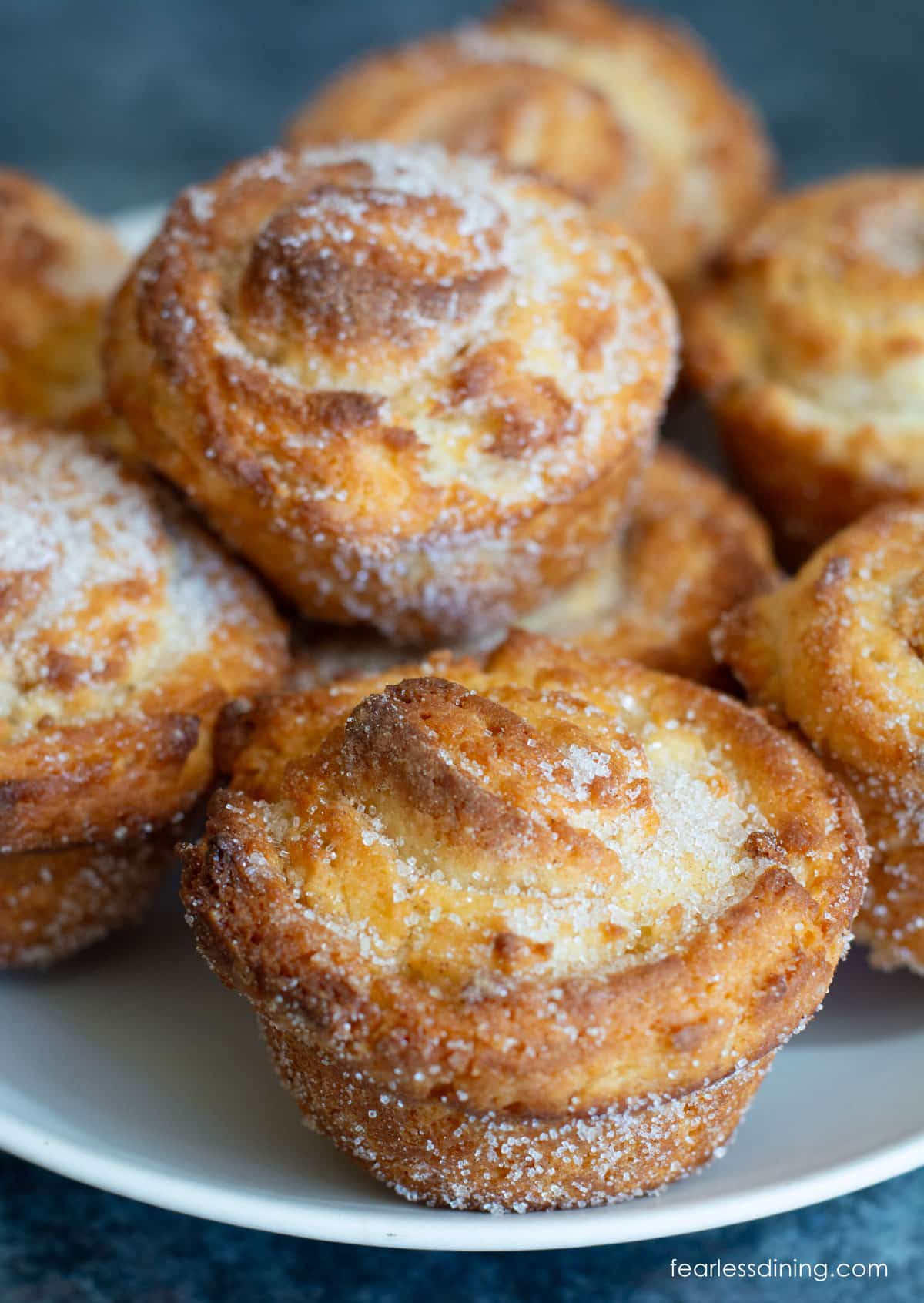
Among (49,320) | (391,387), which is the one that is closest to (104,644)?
(391,387)

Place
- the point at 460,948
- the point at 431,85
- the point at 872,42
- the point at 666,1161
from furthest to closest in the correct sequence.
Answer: the point at 872,42 → the point at 431,85 → the point at 666,1161 → the point at 460,948

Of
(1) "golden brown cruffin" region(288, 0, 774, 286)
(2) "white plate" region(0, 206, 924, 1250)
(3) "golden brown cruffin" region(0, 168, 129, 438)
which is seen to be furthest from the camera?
(1) "golden brown cruffin" region(288, 0, 774, 286)

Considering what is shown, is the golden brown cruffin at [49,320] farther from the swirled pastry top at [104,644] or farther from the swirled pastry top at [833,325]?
the swirled pastry top at [833,325]

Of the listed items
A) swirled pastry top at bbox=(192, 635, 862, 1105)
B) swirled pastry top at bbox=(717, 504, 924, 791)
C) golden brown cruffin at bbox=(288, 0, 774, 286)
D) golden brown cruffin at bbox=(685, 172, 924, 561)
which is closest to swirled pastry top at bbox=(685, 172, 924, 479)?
golden brown cruffin at bbox=(685, 172, 924, 561)

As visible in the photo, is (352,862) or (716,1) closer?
(352,862)

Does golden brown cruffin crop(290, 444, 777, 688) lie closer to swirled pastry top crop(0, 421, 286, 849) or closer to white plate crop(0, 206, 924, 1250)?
swirled pastry top crop(0, 421, 286, 849)

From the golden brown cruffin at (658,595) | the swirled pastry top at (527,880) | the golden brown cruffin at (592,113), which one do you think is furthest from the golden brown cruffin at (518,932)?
the golden brown cruffin at (592,113)

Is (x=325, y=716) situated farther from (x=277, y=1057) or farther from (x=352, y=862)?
(x=277, y=1057)

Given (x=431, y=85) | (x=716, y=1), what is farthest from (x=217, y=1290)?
(x=716, y=1)
